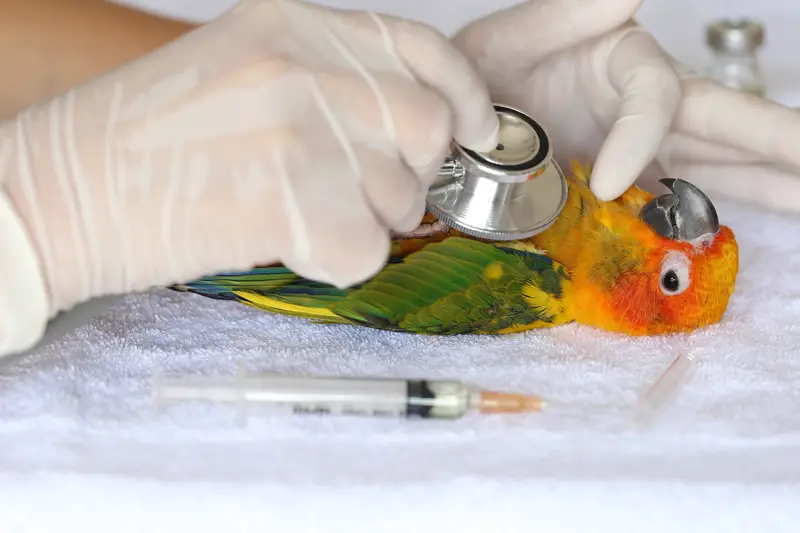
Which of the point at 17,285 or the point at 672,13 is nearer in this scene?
the point at 17,285

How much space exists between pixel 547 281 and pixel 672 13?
82 centimetres

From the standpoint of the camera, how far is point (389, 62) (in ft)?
1.89

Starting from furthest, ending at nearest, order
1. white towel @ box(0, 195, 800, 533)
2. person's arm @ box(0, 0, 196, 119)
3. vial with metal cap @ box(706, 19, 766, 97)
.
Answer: vial with metal cap @ box(706, 19, 766, 97), person's arm @ box(0, 0, 196, 119), white towel @ box(0, 195, 800, 533)

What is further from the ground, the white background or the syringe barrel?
the white background

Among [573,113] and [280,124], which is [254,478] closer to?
[280,124]

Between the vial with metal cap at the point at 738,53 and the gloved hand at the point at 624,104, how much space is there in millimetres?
324

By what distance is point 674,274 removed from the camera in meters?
0.64

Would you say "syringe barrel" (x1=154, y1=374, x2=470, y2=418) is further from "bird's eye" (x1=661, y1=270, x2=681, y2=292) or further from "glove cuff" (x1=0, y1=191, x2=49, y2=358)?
"bird's eye" (x1=661, y1=270, x2=681, y2=292)

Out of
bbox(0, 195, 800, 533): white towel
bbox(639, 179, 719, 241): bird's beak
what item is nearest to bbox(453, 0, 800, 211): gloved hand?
bbox(639, 179, 719, 241): bird's beak

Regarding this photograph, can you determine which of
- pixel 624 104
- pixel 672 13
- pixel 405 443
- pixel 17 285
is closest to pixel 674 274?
pixel 624 104

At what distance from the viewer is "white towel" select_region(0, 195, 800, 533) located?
18.7 inches

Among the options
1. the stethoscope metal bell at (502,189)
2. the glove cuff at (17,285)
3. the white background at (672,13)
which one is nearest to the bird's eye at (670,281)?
the stethoscope metal bell at (502,189)

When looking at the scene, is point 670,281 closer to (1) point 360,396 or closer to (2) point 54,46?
(1) point 360,396

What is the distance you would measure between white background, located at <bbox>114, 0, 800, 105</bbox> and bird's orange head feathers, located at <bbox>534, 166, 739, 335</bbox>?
0.62 meters
